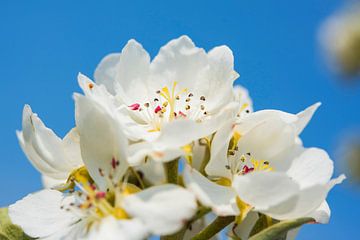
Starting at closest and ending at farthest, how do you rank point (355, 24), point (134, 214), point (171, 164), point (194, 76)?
1. point (134, 214)
2. point (171, 164)
3. point (194, 76)
4. point (355, 24)

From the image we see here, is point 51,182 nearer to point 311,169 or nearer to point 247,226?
point 247,226

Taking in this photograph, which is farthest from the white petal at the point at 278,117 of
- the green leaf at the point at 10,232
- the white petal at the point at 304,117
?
the green leaf at the point at 10,232

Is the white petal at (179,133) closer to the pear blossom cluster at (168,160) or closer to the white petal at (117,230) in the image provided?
the pear blossom cluster at (168,160)

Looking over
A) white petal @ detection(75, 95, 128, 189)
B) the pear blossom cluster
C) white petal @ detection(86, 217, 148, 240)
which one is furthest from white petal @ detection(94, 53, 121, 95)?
white petal @ detection(86, 217, 148, 240)

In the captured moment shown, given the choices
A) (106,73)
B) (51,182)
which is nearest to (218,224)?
(51,182)

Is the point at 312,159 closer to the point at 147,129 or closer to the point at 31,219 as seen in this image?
the point at 147,129

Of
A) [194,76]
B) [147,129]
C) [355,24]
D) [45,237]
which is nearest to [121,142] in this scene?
[147,129]
